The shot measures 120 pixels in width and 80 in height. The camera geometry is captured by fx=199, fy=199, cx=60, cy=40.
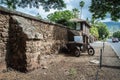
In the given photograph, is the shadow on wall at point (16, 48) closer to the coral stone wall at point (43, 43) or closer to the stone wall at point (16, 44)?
the stone wall at point (16, 44)

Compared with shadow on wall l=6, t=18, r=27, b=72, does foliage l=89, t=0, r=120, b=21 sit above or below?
above

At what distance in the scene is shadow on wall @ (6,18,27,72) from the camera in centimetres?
838

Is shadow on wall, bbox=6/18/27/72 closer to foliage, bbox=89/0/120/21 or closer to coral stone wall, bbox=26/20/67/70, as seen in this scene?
coral stone wall, bbox=26/20/67/70

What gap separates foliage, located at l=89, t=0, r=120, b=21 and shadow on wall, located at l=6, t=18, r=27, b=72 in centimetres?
1675

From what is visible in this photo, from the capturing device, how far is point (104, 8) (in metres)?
24.3

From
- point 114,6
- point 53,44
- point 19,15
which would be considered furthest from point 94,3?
point 19,15

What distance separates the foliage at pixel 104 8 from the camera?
2348 cm

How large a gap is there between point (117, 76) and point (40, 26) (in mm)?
5587

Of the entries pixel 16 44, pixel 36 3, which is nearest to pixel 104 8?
pixel 36 3

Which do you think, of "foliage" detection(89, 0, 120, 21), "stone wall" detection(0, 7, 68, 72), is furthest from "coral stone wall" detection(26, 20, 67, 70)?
"foliage" detection(89, 0, 120, 21)

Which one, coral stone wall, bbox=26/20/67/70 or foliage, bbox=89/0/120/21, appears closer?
coral stone wall, bbox=26/20/67/70

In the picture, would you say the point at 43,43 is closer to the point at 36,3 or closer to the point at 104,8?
the point at 36,3

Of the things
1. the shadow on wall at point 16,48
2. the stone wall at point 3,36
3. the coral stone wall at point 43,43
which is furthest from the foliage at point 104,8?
the stone wall at point 3,36

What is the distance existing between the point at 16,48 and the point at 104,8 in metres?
17.9
